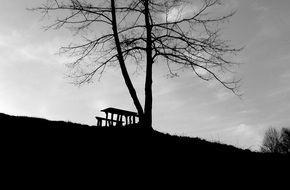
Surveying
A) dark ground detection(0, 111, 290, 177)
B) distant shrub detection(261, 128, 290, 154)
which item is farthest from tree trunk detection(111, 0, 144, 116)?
distant shrub detection(261, 128, 290, 154)

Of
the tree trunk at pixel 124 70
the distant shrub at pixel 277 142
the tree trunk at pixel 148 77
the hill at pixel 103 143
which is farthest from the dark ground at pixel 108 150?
the distant shrub at pixel 277 142

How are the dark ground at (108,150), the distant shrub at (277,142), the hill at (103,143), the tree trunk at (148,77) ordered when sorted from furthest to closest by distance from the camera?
the distant shrub at (277,142), the tree trunk at (148,77), the hill at (103,143), the dark ground at (108,150)

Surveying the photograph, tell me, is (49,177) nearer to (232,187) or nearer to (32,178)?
(32,178)

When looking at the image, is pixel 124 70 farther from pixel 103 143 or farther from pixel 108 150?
pixel 108 150

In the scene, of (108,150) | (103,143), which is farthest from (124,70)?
(108,150)

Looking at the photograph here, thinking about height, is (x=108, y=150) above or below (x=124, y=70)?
below

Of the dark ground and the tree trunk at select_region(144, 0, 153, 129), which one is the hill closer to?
the dark ground

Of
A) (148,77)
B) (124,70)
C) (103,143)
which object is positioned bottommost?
(103,143)

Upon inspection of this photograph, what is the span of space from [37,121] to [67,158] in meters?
2.46

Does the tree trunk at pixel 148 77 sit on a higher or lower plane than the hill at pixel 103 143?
higher

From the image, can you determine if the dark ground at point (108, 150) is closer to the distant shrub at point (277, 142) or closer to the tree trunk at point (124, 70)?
the tree trunk at point (124, 70)

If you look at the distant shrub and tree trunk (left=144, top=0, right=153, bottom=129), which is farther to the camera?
the distant shrub

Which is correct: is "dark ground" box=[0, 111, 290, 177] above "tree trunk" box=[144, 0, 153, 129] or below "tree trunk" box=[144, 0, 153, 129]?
below

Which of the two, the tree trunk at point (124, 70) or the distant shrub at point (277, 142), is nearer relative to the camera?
the tree trunk at point (124, 70)
